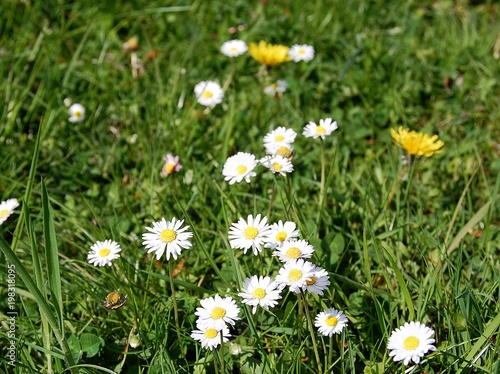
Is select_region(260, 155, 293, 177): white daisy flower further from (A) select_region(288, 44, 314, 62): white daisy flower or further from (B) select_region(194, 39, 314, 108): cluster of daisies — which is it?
(A) select_region(288, 44, 314, 62): white daisy flower

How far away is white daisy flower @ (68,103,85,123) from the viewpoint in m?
2.79

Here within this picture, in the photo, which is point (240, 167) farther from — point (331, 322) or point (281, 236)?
point (331, 322)

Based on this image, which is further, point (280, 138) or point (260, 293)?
point (280, 138)

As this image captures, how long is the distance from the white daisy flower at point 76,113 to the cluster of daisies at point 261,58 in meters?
0.52

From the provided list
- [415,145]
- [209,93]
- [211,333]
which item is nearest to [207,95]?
[209,93]

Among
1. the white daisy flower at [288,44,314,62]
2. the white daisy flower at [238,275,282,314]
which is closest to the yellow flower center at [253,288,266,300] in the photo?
the white daisy flower at [238,275,282,314]

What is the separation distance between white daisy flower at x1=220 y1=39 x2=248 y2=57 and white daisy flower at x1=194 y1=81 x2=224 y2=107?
0.23 m

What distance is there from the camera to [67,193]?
2.50 m

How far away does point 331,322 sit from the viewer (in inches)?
65.0

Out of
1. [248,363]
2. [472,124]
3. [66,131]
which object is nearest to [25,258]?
[66,131]

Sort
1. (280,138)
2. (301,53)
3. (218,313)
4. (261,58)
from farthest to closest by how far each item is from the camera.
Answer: (301,53) < (261,58) < (280,138) < (218,313)

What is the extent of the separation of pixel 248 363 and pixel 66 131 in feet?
5.12

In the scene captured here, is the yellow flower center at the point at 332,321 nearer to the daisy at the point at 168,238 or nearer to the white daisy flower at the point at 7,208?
the daisy at the point at 168,238

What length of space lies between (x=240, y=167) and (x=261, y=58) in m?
0.97
